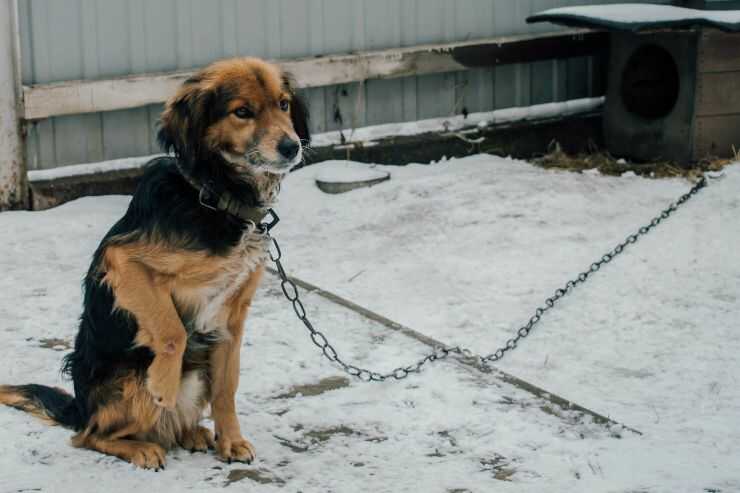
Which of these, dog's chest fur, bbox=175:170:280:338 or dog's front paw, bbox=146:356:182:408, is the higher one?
dog's chest fur, bbox=175:170:280:338

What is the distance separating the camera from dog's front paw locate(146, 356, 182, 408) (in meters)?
3.91

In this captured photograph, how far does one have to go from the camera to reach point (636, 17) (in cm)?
831

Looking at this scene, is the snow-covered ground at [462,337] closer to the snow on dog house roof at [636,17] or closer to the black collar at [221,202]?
the black collar at [221,202]

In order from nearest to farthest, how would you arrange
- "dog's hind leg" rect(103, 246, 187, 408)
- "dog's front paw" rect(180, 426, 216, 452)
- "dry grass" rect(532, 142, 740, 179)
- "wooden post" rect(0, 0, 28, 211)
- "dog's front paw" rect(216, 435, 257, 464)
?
"dog's hind leg" rect(103, 246, 187, 408)
"dog's front paw" rect(216, 435, 257, 464)
"dog's front paw" rect(180, 426, 216, 452)
"wooden post" rect(0, 0, 28, 211)
"dry grass" rect(532, 142, 740, 179)

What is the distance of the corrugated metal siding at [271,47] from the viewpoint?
7195 millimetres

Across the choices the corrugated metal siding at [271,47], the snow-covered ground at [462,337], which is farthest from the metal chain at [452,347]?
the corrugated metal siding at [271,47]

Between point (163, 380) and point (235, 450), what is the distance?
0.41m

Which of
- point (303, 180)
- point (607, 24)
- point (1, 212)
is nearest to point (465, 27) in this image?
point (607, 24)

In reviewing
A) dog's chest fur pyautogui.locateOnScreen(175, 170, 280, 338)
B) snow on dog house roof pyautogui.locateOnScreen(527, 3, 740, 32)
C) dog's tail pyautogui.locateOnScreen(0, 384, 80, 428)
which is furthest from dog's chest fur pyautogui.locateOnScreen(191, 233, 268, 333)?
snow on dog house roof pyautogui.locateOnScreen(527, 3, 740, 32)

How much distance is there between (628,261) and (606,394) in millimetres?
1789

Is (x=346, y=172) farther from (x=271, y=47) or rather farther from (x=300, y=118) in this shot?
(x=300, y=118)

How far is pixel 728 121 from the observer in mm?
8547

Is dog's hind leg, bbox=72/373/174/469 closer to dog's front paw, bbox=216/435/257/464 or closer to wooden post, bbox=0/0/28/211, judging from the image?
dog's front paw, bbox=216/435/257/464

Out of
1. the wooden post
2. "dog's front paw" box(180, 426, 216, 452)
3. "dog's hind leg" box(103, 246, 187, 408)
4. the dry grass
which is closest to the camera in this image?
"dog's hind leg" box(103, 246, 187, 408)
